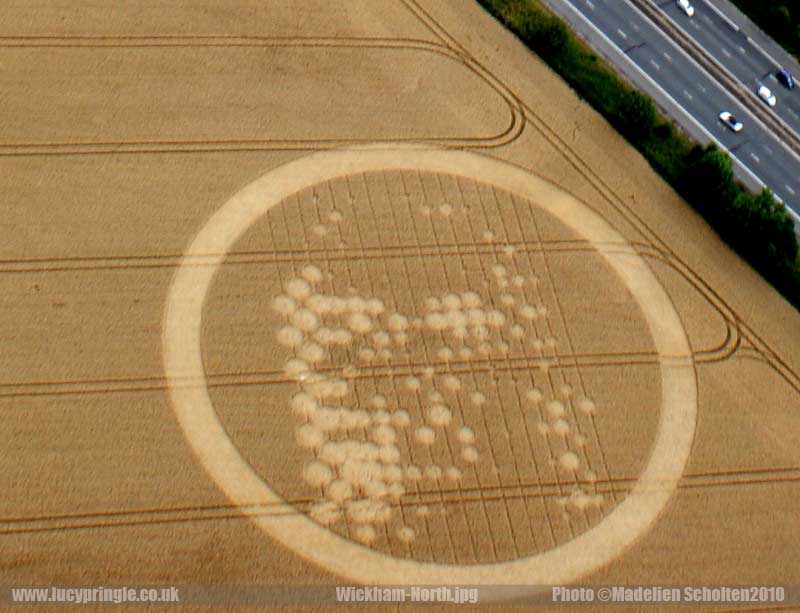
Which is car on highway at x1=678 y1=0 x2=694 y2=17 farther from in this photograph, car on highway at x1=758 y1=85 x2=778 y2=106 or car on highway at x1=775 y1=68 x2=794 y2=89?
car on highway at x1=758 y1=85 x2=778 y2=106

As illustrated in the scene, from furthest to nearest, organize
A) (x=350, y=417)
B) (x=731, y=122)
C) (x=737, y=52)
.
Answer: (x=737, y=52) → (x=731, y=122) → (x=350, y=417)

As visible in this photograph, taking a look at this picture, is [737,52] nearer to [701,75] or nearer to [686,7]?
[701,75]

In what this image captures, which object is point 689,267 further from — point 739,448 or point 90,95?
point 90,95

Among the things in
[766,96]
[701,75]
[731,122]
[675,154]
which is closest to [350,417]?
[675,154]

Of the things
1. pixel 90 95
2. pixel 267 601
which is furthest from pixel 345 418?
pixel 90 95

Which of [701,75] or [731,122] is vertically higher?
[701,75]

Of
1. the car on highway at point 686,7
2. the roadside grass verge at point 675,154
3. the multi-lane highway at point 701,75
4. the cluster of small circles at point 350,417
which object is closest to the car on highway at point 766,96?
the multi-lane highway at point 701,75

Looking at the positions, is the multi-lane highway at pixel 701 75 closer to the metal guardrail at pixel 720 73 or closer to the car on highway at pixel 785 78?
the metal guardrail at pixel 720 73
